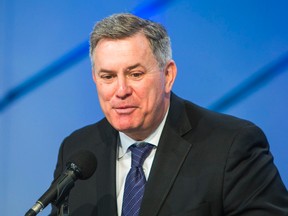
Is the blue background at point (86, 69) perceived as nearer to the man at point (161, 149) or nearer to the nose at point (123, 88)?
the man at point (161, 149)

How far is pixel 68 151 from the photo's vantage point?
2104 millimetres

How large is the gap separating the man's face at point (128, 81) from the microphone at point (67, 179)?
286 mm

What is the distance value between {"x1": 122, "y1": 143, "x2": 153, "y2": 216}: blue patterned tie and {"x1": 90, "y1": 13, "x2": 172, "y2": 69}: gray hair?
12.2 inches

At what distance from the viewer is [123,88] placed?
1.72 metres

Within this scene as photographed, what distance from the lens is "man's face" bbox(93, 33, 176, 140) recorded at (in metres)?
1.74

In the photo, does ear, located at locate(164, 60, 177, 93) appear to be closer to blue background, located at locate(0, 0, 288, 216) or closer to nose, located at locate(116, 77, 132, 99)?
nose, located at locate(116, 77, 132, 99)

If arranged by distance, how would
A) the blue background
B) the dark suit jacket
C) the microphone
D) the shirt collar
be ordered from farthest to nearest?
the blue background < the shirt collar < the dark suit jacket < the microphone

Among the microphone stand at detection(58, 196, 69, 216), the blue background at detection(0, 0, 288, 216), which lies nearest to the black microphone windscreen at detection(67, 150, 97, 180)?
the microphone stand at detection(58, 196, 69, 216)

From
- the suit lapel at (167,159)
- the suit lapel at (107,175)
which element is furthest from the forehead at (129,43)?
the suit lapel at (107,175)

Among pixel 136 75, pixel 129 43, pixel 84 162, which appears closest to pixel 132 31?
pixel 129 43

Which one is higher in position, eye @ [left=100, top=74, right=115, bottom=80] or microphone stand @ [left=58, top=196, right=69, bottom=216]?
eye @ [left=100, top=74, right=115, bottom=80]

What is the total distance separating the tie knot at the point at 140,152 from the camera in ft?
6.18

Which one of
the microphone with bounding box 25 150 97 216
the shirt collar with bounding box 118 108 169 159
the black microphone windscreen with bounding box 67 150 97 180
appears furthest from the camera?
the shirt collar with bounding box 118 108 169 159

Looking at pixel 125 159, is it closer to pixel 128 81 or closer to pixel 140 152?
pixel 140 152
